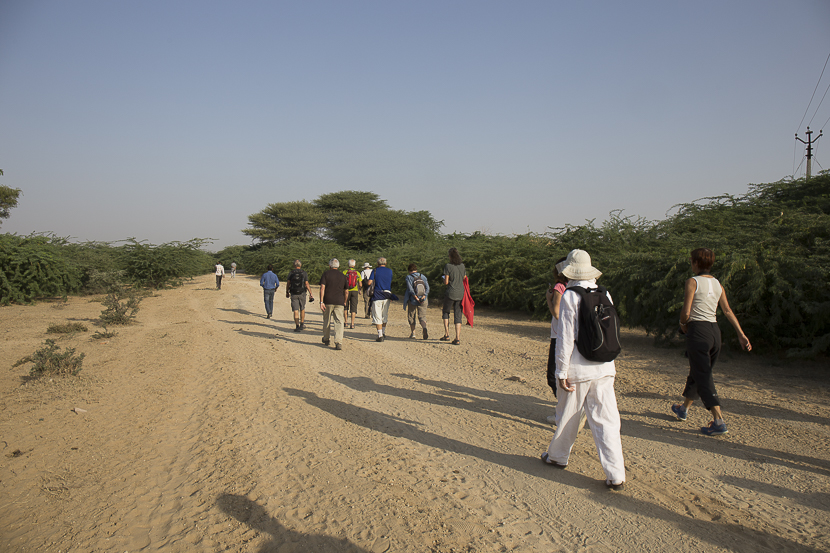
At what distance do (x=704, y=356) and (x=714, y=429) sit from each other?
0.68 metres

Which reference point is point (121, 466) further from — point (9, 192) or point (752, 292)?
point (9, 192)

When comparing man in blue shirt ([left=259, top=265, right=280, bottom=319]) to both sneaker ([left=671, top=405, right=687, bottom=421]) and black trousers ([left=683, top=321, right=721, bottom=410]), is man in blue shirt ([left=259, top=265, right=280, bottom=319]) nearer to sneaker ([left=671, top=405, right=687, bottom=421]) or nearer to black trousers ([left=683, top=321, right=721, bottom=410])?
sneaker ([left=671, top=405, right=687, bottom=421])

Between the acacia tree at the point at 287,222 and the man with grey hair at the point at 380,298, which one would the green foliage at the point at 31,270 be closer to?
the man with grey hair at the point at 380,298

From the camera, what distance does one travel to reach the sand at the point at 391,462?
3.03m

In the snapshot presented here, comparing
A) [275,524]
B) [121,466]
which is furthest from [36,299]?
[275,524]

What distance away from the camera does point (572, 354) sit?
3592 mm

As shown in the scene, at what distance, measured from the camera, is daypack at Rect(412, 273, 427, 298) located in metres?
9.95

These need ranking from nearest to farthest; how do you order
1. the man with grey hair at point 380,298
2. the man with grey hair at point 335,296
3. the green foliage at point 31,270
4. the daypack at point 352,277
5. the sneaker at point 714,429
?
1. the sneaker at point 714,429
2. the man with grey hair at point 335,296
3. the man with grey hair at point 380,298
4. the daypack at point 352,277
5. the green foliage at point 31,270

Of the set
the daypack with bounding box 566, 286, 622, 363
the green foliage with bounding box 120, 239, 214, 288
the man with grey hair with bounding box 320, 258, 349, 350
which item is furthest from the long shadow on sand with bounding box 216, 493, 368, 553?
the green foliage with bounding box 120, 239, 214, 288

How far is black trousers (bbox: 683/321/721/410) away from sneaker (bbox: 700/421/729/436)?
0.17m

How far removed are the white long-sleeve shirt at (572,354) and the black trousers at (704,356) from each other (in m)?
1.58

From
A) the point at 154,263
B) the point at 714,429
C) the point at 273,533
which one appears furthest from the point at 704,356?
the point at 154,263

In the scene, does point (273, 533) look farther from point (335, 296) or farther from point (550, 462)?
point (335, 296)

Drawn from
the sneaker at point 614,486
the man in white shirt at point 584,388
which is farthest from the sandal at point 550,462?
the sneaker at point 614,486
